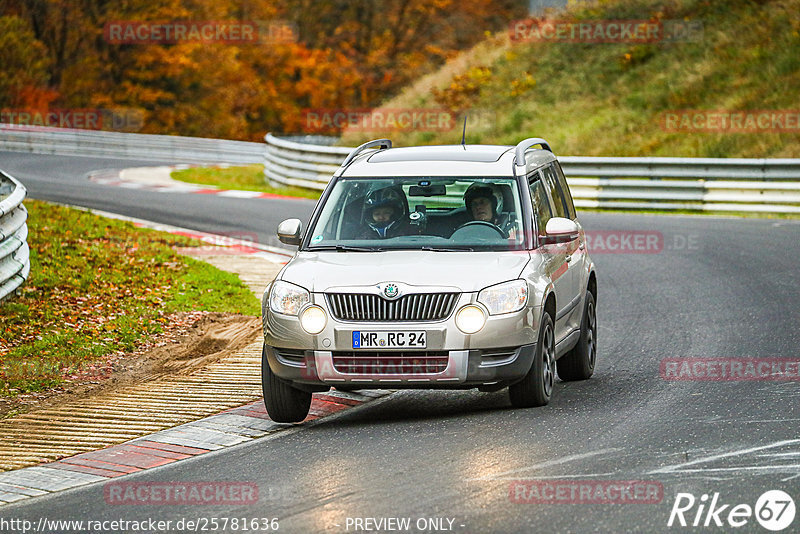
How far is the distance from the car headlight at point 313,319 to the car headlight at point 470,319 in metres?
0.91

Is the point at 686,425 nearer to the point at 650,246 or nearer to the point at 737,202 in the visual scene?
the point at 650,246

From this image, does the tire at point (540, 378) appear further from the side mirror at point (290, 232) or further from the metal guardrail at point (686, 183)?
the metal guardrail at point (686, 183)

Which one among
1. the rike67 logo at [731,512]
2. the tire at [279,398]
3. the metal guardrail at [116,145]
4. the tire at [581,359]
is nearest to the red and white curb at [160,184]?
the metal guardrail at [116,145]

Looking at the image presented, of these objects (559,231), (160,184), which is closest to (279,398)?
(559,231)

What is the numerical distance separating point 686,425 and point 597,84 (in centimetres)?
2958

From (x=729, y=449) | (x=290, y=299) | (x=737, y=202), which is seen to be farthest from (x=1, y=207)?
(x=737, y=202)

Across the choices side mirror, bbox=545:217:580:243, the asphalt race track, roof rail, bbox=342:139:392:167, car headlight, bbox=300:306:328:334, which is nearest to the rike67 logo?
the asphalt race track

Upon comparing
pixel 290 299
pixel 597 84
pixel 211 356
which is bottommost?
pixel 211 356

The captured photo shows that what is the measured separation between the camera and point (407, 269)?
338 inches

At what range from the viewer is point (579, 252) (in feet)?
34.4

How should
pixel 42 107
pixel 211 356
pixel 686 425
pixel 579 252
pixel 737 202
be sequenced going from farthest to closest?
pixel 42 107
pixel 737 202
pixel 211 356
pixel 579 252
pixel 686 425

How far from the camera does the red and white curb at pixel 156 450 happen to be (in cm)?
748

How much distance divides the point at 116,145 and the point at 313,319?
126ft

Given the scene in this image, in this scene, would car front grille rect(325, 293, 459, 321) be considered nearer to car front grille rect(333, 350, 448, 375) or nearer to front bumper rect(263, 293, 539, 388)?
front bumper rect(263, 293, 539, 388)
